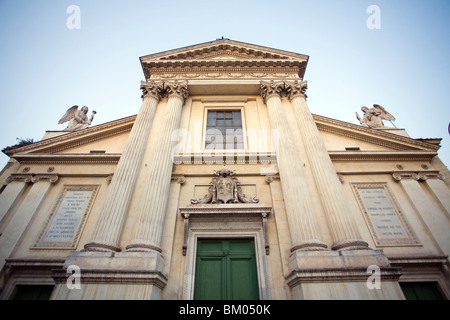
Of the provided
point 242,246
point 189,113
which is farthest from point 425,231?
point 189,113

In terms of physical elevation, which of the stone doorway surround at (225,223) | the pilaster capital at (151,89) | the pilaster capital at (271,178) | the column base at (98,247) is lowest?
the column base at (98,247)

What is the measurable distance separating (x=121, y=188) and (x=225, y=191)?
3090mm

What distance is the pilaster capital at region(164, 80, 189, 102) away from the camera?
948cm

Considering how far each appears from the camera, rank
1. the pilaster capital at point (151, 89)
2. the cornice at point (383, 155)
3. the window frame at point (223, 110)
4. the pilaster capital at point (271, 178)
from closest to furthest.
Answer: the pilaster capital at point (271, 178) → the window frame at point (223, 110) → the cornice at point (383, 155) → the pilaster capital at point (151, 89)

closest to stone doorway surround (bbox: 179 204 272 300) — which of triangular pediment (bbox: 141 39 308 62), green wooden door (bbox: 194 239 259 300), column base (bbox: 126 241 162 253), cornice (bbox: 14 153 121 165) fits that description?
green wooden door (bbox: 194 239 259 300)

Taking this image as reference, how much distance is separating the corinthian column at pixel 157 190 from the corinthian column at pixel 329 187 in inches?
183

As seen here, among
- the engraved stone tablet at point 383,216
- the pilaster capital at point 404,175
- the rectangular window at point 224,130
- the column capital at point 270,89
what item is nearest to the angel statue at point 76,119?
the rectangular window at point 224,130

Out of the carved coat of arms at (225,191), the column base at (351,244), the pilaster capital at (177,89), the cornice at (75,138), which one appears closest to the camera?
the column base at (351,244)

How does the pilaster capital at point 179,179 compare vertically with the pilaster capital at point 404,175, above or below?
below

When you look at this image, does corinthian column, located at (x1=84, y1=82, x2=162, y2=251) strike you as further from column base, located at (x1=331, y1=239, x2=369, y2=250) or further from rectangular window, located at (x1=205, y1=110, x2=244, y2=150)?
column base, located at (x1=331, y1=239, x2=369, y2=250)

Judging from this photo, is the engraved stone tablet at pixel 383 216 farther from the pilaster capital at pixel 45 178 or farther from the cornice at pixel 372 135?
the pilaster capital at pixel 45 178

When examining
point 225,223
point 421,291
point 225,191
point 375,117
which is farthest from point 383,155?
point 225,223

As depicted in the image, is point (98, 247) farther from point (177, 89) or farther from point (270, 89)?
point (270, 89)

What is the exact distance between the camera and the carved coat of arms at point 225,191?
6.86 metres
